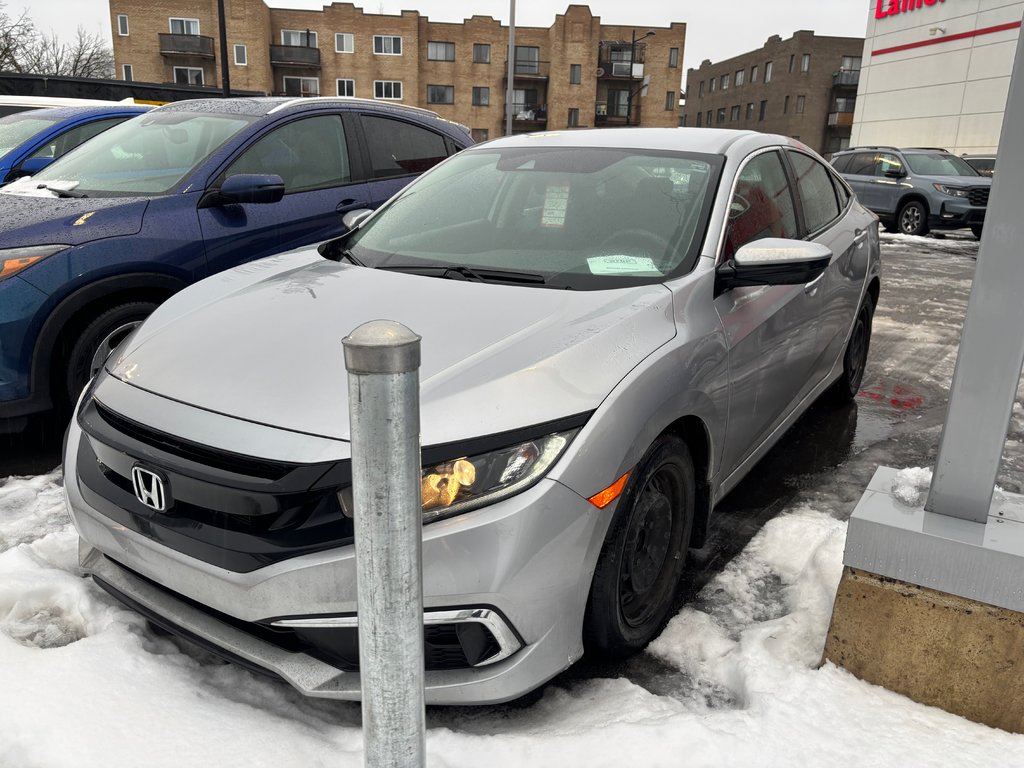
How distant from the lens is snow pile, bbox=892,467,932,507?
215cm

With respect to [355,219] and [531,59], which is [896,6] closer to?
[531,59]

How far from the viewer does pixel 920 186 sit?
609 inches

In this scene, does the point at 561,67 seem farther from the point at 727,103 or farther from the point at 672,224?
the point at 672,224

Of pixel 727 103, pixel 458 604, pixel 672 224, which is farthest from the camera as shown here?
pixel 727 103

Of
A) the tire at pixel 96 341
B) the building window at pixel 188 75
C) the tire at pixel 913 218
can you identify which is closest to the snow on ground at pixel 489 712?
the tire at pixel 96 341

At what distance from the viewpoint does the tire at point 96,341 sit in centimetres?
376

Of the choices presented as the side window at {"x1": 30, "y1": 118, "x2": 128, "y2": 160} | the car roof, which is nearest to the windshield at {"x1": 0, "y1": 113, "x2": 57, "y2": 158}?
the side window at {"x1": 30, "y1": 118, "x2": 128, "y2": 160}

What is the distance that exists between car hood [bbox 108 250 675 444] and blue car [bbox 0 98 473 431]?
31 cm

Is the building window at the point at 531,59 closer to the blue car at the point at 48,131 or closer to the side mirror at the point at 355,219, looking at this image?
the blue car at the point at 48,131

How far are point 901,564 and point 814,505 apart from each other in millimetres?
1558

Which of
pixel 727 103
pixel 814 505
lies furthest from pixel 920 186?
pixel 727 103

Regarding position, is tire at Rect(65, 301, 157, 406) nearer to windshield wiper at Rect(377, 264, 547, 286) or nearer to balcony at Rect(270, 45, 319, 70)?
windshield wiper at Rect(377, 264, 547, 286)

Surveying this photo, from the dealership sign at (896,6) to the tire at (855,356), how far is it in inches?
1137

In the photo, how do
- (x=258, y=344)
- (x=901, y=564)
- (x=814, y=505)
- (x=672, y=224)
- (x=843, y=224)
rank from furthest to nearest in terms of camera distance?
1. (x=843, y=224)
2. (x=814, y=505)
3. (x=672, y=224)
4. (x=258, y=344)
5. (x=901, y=564)
